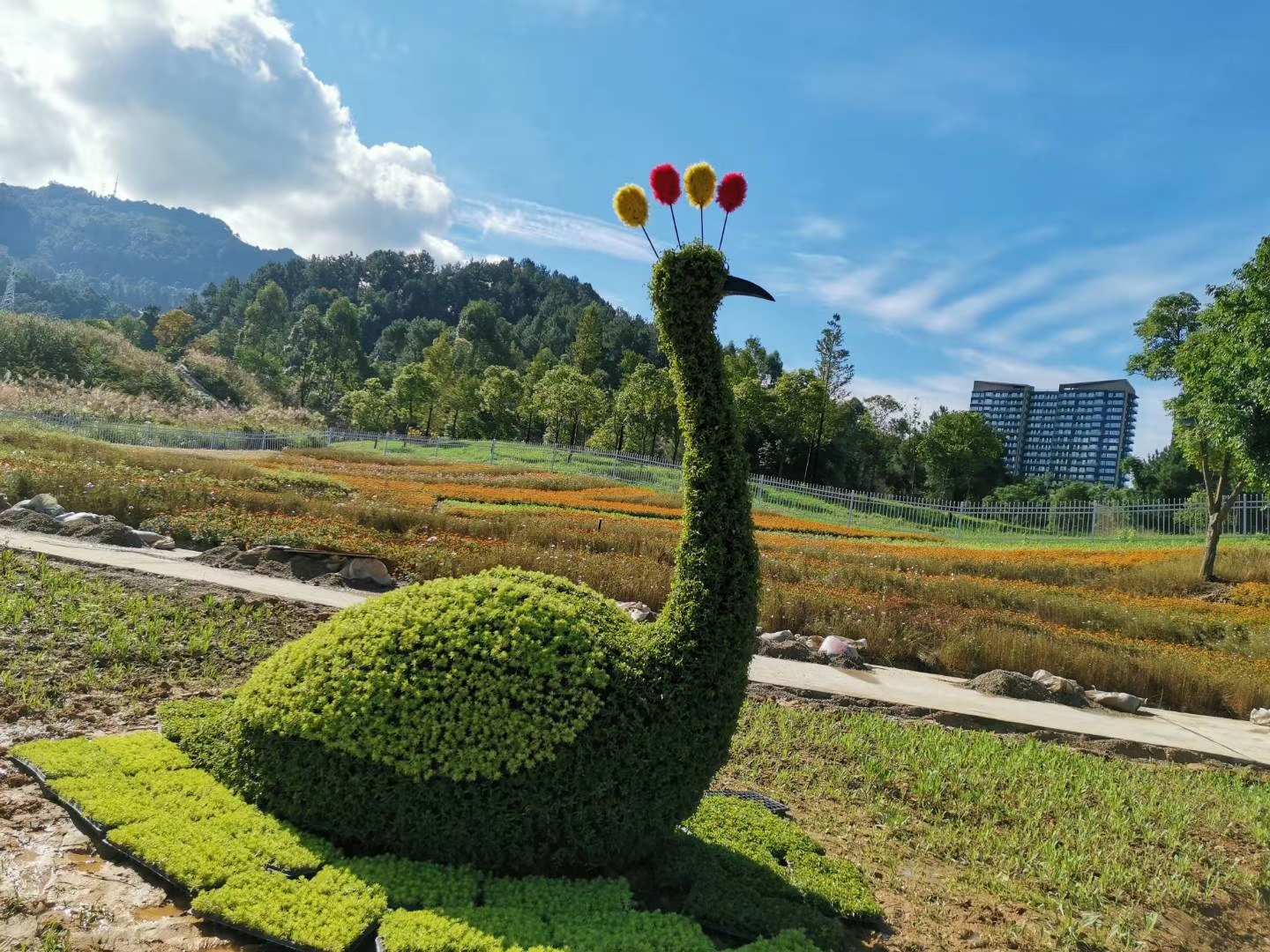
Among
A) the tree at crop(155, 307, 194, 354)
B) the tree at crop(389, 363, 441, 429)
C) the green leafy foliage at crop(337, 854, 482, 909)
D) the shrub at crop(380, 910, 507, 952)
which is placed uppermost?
the tree at crop(155, 307, 194, 354)

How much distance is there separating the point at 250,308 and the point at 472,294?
42.1 meters

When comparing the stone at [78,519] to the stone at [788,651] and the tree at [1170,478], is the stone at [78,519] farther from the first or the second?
the tree at [1170,478]

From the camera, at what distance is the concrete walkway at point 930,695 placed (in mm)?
6348

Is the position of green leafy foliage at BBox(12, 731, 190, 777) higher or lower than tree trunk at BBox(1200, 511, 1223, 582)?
lower

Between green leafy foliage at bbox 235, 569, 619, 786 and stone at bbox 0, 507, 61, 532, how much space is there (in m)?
9.02

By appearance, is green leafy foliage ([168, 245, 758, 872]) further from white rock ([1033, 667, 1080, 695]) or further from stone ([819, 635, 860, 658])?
white rock ([1033, 667, 1080, 695])

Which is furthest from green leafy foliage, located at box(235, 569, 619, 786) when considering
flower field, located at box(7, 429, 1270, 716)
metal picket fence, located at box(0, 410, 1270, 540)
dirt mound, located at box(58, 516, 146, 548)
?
metal picket fence, located at box(0, 410, 1270, 540)

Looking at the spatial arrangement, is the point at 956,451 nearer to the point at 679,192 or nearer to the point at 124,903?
the point at 679,192

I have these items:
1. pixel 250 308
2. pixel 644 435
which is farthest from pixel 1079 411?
Result: pixel 250 308

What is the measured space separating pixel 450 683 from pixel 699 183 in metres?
2.14

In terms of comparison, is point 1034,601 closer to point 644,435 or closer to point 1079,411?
point 644,435

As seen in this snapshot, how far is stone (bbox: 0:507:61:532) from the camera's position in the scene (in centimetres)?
1000

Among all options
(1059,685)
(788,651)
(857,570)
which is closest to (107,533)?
(788,651)

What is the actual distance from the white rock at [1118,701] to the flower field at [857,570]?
500 mm
